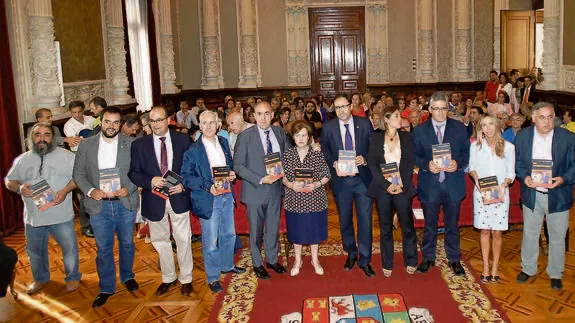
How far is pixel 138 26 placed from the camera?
1291 cm

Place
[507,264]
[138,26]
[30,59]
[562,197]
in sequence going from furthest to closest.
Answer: [138,26] → [30,59] → [507,264] → [562,197]

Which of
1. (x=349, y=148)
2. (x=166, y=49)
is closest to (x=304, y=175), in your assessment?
(x=349, y=148)

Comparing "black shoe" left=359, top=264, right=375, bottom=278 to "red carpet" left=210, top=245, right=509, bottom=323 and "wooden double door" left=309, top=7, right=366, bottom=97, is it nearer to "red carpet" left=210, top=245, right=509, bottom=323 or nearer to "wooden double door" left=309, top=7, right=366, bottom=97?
"red carpet" left=210, top=245, right=509, bottom=323

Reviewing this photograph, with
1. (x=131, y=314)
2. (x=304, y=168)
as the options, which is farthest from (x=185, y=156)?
(x=131, y=314)

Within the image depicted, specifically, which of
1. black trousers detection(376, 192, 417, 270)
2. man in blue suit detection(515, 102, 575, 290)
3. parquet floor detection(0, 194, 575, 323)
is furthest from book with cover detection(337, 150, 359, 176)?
man in blue suit detection(515, 102, 575, 290)

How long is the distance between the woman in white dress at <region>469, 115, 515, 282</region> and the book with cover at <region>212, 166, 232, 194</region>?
7.21 ft

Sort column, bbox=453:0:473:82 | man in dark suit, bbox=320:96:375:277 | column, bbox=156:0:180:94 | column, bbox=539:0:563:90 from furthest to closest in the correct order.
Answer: column, bbox=453:0:473:82 < column, bbox=156:0:180:94 < column, bbox=539:0:563:90 < man in dark suit, bbox=320:96:375:277

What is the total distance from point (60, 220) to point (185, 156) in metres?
1.39

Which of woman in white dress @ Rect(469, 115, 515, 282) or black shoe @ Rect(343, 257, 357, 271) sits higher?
woman in white dress @ Rect(469, 115, 515, 282)

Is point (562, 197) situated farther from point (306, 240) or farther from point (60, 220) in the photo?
point (60, 220)

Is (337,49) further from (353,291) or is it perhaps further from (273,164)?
(353,291)

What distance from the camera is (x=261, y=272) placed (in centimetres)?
562

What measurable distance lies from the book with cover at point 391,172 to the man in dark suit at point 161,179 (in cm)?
176

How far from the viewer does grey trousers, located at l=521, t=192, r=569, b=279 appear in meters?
5.07
